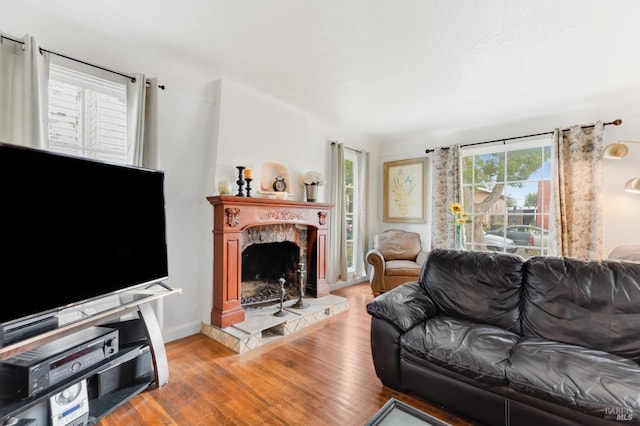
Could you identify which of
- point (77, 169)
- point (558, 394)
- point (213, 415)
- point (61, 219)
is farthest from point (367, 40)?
point (213, 415)

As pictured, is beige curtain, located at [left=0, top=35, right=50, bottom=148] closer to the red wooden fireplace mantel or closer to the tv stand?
the tv stand

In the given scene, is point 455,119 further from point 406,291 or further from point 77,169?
point 77,169

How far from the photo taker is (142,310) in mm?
1959

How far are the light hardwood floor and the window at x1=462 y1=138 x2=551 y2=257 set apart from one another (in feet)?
9.22

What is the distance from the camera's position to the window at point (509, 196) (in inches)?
156

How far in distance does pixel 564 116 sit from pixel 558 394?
3783 mm

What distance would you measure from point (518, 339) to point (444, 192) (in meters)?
3.04

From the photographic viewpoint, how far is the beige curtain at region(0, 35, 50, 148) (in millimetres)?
1832

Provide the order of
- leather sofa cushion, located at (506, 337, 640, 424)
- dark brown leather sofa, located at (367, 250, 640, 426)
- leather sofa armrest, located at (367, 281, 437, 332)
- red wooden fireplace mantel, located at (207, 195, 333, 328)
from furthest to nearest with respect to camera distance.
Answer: red wooden fireplace mantel, located at (207, 195, 333, 328) → leather sofa armrest, located at (367, 281, 437, 332) → dark brown leather sofa, located at (367, 250, 640, 426) → leather sofa cushion, located at (506, 337, 640, 424)

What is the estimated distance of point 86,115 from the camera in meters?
2.29

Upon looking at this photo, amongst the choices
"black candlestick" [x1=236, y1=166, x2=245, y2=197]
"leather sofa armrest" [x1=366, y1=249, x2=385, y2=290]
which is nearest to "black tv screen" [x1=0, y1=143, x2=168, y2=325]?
"black candlestick" [x1=236, y1=166, x2=245, y2=197]

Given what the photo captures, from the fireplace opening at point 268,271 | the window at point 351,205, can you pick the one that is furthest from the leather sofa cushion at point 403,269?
the fireplace opening at point 268,271

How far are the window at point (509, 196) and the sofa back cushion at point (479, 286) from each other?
2.38 m

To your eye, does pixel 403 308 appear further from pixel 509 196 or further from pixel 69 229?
pixel 509 196
